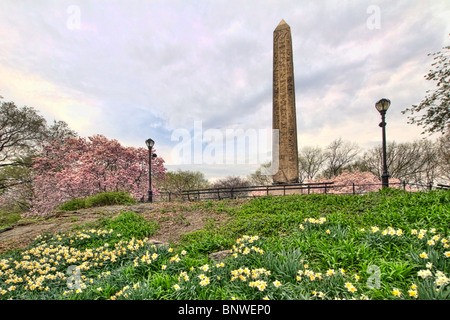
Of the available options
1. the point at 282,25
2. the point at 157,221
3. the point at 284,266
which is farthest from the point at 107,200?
the point at 282,25

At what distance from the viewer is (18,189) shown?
1950 cm

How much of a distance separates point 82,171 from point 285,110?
16.6 m

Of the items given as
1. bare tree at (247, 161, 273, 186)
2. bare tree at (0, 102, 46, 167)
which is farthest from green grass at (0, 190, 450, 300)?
bare tree at (247, 161, 273, 186)

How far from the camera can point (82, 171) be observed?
1709cm

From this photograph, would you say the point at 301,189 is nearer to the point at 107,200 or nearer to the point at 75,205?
the point at 107,200

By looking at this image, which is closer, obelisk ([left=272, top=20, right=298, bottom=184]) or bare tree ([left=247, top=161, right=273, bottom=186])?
obelisk ([left=272, top=20, right=298, bottom=184])

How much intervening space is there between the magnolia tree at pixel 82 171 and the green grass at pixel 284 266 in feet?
44.6

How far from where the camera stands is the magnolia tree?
17.3 m

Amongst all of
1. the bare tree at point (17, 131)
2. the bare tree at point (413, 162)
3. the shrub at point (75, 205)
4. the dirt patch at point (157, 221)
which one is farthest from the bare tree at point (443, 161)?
the bare tree at point (17, 131)

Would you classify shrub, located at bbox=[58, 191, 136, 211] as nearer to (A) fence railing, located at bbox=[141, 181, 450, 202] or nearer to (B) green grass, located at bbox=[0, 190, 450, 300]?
(A) fence railing, located at bbox=[141, 181, 450, 202]

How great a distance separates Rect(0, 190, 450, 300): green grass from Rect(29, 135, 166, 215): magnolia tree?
44.6 feet

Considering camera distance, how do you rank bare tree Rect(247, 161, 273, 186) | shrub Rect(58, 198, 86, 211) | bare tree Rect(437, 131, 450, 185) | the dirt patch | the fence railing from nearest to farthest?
1. the dirt patch
2. the fence railing
3. shrub Rect(58, 198, 86, 211)
4. bare tree Rect(437, 131, 450, 185)
5. bare tree Rect(247, 161, 273, 186)

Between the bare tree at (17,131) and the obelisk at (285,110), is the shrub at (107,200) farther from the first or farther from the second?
the bare tree at (17,131)
